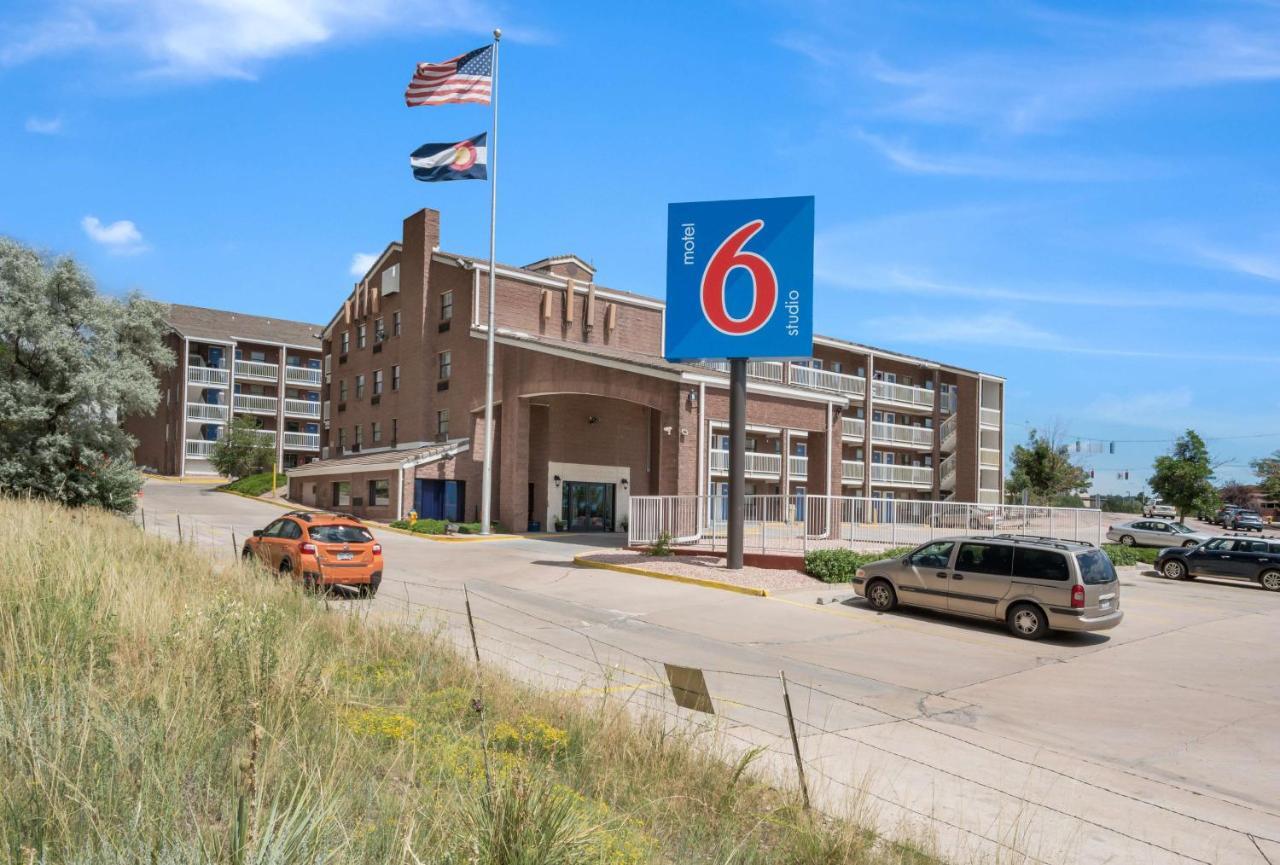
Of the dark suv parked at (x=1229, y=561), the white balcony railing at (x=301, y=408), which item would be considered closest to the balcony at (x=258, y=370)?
the white balcony railing at (x=301, y=408)

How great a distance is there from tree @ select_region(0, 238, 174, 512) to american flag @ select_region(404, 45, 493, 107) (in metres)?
12.3

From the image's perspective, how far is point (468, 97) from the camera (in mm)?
30984

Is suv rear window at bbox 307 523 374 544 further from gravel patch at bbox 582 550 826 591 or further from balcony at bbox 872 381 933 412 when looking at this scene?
balcony at bbox 872 381 933 412

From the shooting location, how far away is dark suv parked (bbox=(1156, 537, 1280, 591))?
88.8 feet

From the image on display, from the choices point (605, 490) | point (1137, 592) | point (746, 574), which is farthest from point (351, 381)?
point (1137, 592)

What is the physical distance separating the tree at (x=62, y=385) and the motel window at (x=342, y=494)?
14.5 meters

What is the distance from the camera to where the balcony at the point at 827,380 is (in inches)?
1905

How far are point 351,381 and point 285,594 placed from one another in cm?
4488

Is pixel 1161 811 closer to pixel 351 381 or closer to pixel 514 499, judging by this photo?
pixel 514 499

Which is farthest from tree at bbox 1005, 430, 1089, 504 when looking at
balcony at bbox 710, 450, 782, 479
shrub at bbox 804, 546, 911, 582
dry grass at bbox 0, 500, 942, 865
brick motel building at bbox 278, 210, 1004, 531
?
dry grass at bbox 0, 500, 942, 865

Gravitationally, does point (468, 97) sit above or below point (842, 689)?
above

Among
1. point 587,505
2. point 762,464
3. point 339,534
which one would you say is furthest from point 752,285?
point 762,464

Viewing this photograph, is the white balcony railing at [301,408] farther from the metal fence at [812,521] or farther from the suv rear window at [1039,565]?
the suv rear window at [1039,565]

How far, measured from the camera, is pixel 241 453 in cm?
5875
